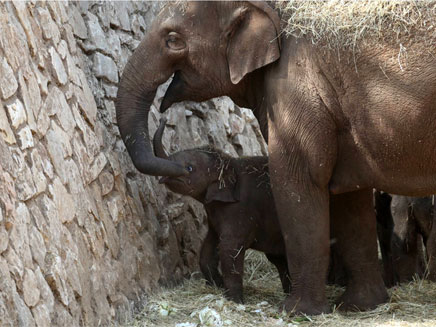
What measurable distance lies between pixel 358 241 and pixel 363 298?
49 centimetres

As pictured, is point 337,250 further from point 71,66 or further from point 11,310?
point 11,310

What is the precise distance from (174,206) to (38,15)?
A: 2.58m

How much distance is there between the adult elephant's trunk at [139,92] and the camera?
7.57 m

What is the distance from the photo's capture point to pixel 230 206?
26.0 feet

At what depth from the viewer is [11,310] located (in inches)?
207

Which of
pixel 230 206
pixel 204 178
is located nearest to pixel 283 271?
pixel 230 206

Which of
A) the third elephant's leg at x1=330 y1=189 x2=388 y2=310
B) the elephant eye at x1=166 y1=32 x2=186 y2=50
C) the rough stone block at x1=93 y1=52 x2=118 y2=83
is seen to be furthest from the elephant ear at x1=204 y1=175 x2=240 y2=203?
the rough stone block at x1=93 y1=52 x2=118 y2=83

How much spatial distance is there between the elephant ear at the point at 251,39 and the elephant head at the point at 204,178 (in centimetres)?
87

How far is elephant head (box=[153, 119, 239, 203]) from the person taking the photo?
7781mm

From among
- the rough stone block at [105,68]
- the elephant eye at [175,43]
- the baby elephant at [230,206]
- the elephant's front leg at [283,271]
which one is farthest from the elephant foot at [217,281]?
the elephant eye at [175,43]

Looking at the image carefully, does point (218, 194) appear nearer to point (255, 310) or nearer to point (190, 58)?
point (255, 310)

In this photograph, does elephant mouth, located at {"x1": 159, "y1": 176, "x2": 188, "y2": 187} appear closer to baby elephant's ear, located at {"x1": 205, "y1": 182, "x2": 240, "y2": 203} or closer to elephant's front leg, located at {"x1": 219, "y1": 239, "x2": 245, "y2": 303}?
baby elephant's ear, located at {"x1": 205, "y1": 182, "x2": 240, "y2": 203}

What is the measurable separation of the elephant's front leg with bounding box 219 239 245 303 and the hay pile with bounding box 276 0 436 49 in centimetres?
192

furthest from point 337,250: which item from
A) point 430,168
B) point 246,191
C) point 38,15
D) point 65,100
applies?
point 38,15
